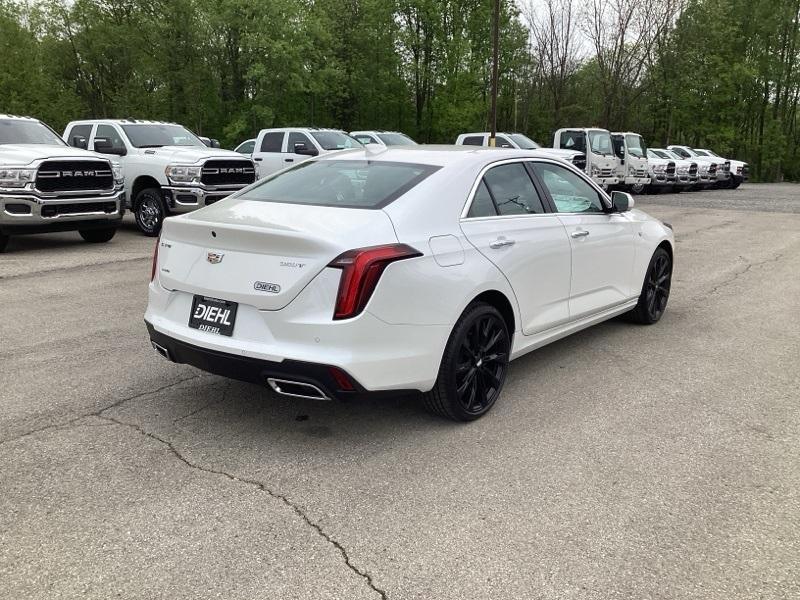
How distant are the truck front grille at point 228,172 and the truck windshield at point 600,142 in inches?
516

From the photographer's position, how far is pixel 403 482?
132 inches

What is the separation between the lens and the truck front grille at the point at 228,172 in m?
12.1

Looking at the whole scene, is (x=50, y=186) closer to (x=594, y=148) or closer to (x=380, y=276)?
(x=380, y=276)

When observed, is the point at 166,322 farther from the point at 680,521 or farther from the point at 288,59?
the point at 288,59

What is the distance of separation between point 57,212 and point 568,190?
26.2 ft

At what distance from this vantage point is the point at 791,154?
178 feet

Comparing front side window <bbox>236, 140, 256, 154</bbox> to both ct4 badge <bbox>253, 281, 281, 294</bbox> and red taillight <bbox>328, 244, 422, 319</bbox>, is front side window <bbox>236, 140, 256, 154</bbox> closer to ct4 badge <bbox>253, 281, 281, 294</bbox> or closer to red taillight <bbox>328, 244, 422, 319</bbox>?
ct4 badge <bbox>253, 281, 281, 294</bbox>

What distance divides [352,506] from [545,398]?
1.85m

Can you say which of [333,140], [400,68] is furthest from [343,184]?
[400,68]

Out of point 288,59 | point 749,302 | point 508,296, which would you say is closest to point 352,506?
point 508,296

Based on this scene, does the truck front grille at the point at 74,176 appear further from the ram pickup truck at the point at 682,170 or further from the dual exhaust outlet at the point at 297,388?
the ram pickup truck at the point at 682,170

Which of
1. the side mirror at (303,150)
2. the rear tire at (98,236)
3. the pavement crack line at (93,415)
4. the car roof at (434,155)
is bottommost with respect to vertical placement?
the pavement crack line at (93,415)

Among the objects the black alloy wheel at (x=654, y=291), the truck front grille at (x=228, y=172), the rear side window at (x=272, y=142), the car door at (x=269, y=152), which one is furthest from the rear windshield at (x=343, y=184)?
the rear side window at (x=272, y=142)

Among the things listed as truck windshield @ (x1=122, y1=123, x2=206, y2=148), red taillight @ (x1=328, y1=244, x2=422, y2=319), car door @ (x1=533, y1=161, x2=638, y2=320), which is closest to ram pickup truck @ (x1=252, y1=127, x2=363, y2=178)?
truck windshield @ (x1=122, y1=123, x2=206, y2=148)
